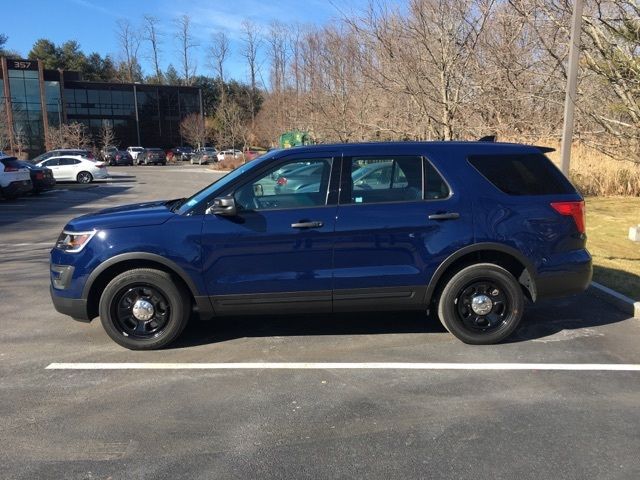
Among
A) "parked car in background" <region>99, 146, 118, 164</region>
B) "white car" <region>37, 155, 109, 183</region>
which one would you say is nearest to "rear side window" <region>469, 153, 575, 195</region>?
"white car" <region>37, 155, 109, 183</region>

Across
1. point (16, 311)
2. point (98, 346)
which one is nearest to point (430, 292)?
point (98, 346)

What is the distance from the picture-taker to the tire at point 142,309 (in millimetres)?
4617

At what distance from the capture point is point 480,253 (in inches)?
191

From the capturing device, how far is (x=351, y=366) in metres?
4.39

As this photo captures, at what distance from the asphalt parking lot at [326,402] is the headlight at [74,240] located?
92 centimetres

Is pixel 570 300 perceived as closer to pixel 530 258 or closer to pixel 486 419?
pixel 530 258

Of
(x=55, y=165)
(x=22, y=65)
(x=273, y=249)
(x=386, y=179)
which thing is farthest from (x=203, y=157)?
(x=273, y=249)

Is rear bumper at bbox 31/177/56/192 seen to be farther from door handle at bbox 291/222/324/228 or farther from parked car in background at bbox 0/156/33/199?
door handle at bbox 291/222/324/228

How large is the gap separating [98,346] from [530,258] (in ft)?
13.0

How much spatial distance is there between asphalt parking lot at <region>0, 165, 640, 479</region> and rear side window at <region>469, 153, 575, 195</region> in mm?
1381

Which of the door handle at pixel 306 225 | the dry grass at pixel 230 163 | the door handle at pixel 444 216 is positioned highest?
the dry grass at pixel 230 163

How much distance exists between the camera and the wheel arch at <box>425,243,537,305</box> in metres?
4.69

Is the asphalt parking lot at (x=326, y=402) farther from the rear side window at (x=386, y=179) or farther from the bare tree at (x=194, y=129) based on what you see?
the bare tree at (x=194, y=129)

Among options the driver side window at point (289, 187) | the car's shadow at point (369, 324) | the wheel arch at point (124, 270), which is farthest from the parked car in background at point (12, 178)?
the driver side window at point (289, 187)
